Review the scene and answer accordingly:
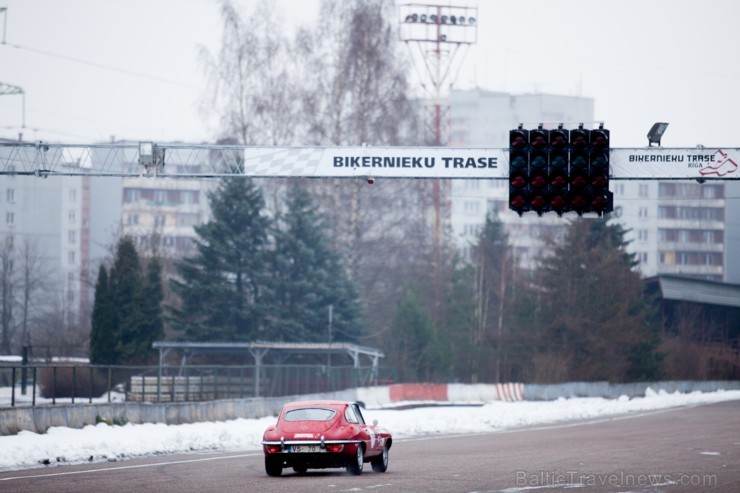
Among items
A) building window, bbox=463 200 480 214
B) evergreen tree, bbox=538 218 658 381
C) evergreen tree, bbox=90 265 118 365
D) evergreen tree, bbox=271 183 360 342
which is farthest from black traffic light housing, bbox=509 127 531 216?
building window, bbox=463 200 480 214

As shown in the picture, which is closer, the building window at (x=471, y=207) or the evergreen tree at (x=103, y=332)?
the evergreen tree at (x=103, y=332)

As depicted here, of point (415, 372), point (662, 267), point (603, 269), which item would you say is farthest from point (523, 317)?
point (662, 267)

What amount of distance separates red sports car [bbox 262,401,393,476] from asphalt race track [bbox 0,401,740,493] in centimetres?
27

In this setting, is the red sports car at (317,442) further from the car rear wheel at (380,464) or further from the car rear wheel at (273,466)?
the car rear wheel at (380,464)

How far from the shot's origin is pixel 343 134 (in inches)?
2628

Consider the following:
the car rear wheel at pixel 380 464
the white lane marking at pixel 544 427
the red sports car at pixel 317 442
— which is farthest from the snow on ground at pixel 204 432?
the car rear wheel at pixel 380 464

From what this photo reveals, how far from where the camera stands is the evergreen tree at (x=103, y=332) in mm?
55219

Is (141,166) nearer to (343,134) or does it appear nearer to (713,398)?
(343,134)

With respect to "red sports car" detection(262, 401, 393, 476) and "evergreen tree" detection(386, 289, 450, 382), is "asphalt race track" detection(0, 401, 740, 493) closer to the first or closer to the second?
"red sports car" detection(262, 401, 393, 476)

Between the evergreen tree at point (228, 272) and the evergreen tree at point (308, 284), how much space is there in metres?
1.06

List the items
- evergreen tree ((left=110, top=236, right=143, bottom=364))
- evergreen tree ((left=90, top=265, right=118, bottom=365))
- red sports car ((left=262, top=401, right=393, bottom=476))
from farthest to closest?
1. evergreen tree ((left=110, top=236, right=143, bottom=364))
2. evergreen tree ((left=90, top=265, right=118, bottom=365))
3. red sports car ((left=262, top=401, right=393, bottom=476))

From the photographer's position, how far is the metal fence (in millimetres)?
37562

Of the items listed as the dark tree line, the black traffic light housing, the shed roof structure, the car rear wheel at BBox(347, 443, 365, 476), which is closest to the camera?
the car rear wheel at BBox(347, 443, 365, 476)

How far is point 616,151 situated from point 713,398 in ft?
146
